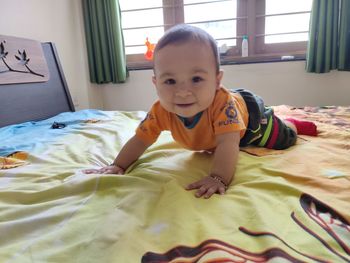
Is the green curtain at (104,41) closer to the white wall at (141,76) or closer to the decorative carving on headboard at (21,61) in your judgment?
the white wall at (141,76)

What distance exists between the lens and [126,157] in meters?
0.84

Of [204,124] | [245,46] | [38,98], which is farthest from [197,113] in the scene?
[245,46]

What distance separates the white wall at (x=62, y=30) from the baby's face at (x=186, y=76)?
158 cm

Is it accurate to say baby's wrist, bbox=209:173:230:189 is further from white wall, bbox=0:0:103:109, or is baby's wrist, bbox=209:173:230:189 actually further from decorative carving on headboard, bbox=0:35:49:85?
white wall, bbox=0:0:103:109

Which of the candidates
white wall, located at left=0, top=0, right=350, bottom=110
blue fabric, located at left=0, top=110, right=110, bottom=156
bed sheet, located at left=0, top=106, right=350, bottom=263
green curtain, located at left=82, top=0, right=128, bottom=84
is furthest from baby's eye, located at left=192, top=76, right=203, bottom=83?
green curtain, located at left=82, top=0, right=128, bottom=84

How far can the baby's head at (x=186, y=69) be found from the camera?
69 centimetres

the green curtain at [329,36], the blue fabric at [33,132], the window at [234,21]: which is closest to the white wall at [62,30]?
the window at [234,21]

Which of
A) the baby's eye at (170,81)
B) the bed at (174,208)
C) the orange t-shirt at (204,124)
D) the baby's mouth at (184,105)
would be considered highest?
the baby's eye at (170,81)

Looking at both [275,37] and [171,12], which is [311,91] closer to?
[275,37]

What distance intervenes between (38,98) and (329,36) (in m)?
2.24

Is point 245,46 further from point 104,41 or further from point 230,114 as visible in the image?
point 230,114

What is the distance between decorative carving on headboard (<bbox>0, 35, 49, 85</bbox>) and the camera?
1634 millimetres

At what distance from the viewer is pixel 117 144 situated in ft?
3.68

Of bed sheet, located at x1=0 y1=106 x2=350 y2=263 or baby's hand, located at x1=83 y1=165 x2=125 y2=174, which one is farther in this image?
baby's hand, located at x1=83 y1=165 x2=125 y2=174
